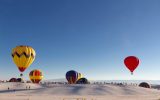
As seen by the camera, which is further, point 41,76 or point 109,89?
point 41,76

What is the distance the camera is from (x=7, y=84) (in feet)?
236

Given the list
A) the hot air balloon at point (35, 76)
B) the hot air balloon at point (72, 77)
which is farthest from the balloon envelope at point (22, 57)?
the hot air balloon at point (72, 77)

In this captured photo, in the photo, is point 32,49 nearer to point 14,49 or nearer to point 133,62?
point 14,49

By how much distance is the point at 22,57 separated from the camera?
6875cm

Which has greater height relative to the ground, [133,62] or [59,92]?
[133,62]

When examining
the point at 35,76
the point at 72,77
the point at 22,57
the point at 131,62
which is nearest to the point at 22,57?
the point at 22,57

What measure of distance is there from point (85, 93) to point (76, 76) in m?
34.7

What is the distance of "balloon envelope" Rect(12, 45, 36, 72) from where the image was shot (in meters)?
68.8

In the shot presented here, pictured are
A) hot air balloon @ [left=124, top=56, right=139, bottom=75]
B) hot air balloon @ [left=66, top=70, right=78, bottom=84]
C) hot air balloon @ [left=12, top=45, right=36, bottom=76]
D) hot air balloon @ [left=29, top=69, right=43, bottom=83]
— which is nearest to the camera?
hot air balloon @ [left=12, top=45, right=36, bottom=76]

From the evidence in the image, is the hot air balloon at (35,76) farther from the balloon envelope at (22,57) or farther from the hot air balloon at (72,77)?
the balloon envelope at (22,57)

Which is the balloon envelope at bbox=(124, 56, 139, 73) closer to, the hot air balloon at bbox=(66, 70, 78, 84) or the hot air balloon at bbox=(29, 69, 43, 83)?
the hot air balloon at bbox=(66, 70, 78, 84)

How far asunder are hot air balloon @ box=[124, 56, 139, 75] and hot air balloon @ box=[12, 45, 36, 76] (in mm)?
23939

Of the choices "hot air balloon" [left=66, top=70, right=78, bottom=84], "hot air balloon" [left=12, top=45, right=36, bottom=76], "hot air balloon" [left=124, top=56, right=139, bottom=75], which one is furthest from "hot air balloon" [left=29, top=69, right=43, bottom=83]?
"hot air balloon" [left=124, top=56, right=139, bottom=75]

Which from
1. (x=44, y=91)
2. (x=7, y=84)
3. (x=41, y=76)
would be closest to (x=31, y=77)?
(x=41, y=76)
